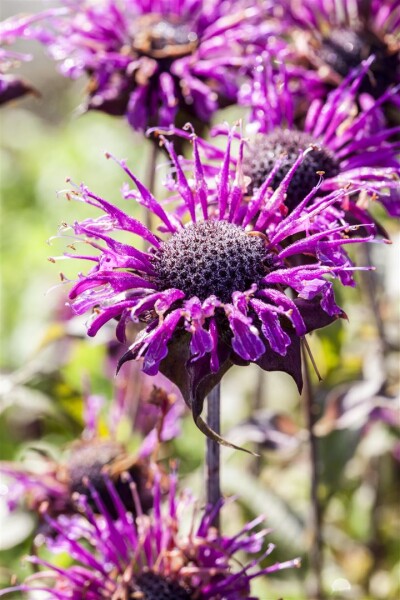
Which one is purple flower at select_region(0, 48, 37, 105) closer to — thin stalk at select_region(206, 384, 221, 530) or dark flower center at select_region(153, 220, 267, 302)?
dark flower center at select_region(153, 220, 267, 302)

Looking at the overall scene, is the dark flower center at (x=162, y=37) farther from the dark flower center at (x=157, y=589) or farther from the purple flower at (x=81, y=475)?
the dark flower center at (x=157, y=589)

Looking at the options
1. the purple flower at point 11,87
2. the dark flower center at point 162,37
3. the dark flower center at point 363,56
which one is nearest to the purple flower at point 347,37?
the dark flower center at point 363,56

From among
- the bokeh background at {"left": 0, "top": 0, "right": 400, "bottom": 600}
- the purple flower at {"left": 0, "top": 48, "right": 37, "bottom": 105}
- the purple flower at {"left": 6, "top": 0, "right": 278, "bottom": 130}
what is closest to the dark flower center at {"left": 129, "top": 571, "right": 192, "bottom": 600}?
the bokeh background at {"left": 0, "top": 0, "right": 400, "bottom": 600}

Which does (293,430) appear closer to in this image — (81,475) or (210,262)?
(81,475)

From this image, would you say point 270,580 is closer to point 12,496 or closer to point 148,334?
point 12,496

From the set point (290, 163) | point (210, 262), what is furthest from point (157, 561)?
point (290, 163)

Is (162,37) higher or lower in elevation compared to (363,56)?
higher

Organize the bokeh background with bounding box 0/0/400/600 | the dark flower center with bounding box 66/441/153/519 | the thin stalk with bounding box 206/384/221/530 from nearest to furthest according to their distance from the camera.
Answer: the thin stalk with bounding box 206/384/221/530 < the dark flower center with bounding box 66/441/153/519 < the bokeh background with bounding box 0/0/400/600
